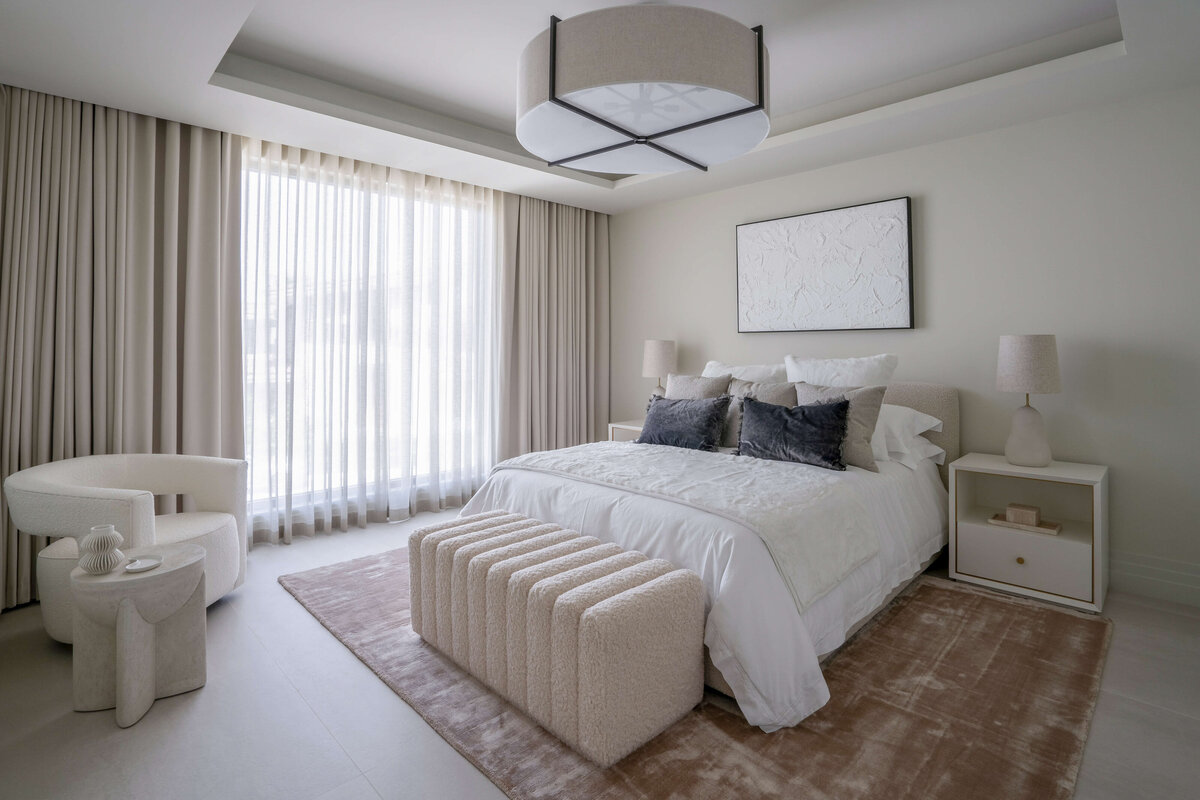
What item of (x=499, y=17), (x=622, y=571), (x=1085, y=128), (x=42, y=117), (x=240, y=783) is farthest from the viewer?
(x=1085, y=128)

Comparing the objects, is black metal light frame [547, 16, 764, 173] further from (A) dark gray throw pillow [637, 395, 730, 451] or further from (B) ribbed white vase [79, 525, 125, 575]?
(B) ribbed white vase [79, 525, 125, 575]

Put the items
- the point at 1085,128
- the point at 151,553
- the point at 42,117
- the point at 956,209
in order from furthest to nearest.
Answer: the point at 956,209 < the point at 1085,128 < the point at 42,117 < the point at 151,553

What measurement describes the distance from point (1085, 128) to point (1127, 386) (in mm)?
1311

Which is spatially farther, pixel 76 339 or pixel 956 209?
pixel 956 209

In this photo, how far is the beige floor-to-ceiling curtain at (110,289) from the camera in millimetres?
2809

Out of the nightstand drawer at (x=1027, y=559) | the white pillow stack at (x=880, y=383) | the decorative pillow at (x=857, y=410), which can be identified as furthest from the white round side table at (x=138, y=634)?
the nightstand drawer at (x=1027, y=559)

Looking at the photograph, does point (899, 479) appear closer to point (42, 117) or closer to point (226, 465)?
point (226, 465)

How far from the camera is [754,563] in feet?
6.46

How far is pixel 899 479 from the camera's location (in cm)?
295

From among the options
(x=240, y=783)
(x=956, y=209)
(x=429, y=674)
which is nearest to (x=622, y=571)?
(x=429, y=674)

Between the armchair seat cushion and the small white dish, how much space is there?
1.46 feet

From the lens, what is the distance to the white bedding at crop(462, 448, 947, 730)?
6.21ft

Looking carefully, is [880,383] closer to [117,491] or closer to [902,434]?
[902,434]

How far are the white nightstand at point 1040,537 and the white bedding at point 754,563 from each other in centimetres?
23
